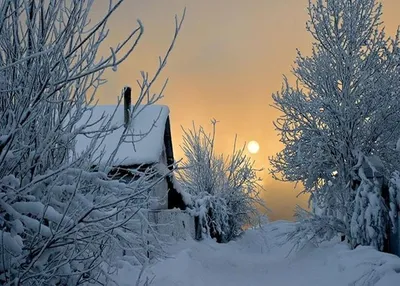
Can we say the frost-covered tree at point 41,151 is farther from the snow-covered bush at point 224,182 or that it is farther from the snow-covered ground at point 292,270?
the snow-covered bush at point 224,182

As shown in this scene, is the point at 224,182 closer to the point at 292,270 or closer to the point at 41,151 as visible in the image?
the point at 292,270

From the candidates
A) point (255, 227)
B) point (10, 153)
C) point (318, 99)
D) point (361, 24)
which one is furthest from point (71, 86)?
point (255, 227)

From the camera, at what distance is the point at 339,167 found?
13.5 meters

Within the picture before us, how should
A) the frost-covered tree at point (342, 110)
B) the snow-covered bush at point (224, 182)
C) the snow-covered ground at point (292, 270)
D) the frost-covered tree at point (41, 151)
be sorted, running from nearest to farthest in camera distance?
the frost-covered tree at point (41, 151)
the snow-covered ground at point (292, 270)
the frost-covered tree at point (342, 110)
the snow-covered bush at point (224, 182)

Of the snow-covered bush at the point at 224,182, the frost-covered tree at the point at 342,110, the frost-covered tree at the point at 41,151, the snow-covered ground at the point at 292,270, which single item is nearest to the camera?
the frost-covered tree at the point at 41,151

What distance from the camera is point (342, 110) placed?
13.2 m

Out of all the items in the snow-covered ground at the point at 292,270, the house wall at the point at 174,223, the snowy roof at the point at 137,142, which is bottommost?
the snow-covered ground at the point at 292,270

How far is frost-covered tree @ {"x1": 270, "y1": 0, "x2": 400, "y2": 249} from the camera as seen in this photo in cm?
1315

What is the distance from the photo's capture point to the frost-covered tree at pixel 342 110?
13.1 m

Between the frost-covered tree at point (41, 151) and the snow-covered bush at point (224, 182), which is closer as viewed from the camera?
the frost-covered tree at point (41, 151)

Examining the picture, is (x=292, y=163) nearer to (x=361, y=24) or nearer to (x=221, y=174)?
(x=361, y=24)

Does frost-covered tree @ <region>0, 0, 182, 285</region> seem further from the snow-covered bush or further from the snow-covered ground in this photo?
the snow-covered bush

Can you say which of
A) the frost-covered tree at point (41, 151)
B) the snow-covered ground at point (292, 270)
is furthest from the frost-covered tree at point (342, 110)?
the frost-covered tree at point (41, 151)

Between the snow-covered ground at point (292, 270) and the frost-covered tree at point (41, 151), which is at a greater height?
the frost-covered tree at point (41, 151)
